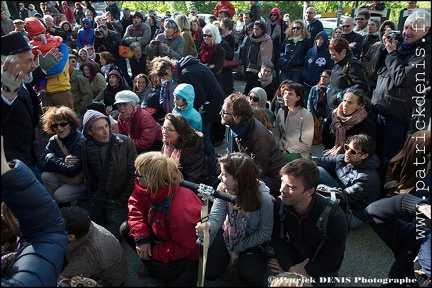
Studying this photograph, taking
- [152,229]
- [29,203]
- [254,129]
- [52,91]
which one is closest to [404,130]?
[254,129]

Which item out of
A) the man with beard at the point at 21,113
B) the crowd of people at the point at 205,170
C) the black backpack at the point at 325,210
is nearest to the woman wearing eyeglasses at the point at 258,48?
the crowd of people at the point at 205,170

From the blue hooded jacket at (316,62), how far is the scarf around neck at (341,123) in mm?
2135

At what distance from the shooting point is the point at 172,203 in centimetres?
290

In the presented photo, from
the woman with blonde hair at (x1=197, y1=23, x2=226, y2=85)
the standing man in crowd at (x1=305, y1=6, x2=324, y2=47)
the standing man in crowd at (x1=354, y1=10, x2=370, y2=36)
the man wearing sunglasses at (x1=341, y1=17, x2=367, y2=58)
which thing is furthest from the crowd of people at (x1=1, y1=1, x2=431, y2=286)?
the standing man in crowd at (x1=305, y1=6, x2=324, y2=47)

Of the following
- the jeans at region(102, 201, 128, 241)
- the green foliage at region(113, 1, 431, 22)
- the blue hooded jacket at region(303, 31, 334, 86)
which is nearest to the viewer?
the jeans at region(102, 201, 128, 241)

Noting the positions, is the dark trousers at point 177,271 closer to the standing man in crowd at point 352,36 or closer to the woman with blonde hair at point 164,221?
the woman with blonde hair at point 164,221

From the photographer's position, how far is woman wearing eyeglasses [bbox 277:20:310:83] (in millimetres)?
6832

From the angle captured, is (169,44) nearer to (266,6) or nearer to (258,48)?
(258,48)

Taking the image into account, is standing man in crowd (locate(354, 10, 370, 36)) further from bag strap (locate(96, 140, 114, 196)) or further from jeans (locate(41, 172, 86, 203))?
jeans (locate(41, 172, 86, 203))

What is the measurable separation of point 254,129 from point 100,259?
75.5 inches

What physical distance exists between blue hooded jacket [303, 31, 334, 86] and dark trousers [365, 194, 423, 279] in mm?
4060

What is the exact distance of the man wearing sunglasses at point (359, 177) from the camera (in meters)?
3.60

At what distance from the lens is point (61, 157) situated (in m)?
3.86

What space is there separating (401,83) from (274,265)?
2.44 metres
